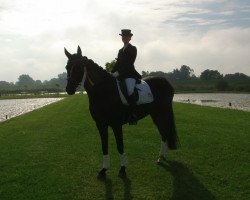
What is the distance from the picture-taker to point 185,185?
8875 millimetres

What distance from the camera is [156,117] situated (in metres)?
11.3

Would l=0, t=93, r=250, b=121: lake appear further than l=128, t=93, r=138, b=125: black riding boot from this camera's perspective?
Yes

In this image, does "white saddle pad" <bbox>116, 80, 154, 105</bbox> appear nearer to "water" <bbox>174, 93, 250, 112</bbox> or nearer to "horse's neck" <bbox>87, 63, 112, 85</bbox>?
"horse's neck" <bbox>87, 63, 112, 85</bbox>

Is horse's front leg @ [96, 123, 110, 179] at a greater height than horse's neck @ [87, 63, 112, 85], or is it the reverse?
horse's neck @ [87, 63, 112, 85]

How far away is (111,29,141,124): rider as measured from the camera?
9789mm

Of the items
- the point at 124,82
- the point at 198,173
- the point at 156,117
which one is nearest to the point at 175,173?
the point at 198,173

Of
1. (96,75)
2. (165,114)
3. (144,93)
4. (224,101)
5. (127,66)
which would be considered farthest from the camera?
(224,101)

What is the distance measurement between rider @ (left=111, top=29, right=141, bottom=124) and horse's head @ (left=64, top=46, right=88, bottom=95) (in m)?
1.02

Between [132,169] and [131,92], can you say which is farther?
[132,169]

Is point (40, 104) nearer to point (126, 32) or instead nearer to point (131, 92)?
point (126, 32)

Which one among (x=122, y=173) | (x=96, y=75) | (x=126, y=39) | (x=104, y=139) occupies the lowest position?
(x=122, y=173)

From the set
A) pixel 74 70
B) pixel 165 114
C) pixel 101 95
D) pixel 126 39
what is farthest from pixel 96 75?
pixel 165 114

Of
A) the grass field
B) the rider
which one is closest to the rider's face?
Result: the rider

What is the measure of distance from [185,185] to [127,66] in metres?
3.36
